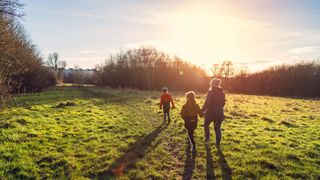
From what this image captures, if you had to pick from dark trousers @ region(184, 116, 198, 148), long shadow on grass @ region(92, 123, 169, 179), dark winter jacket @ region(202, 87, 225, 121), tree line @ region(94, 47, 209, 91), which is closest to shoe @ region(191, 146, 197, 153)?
dark trousers @ region(184, 116, 198, 148)

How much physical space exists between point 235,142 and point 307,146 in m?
2.66

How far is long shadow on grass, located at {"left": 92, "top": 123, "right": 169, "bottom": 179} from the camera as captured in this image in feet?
24.1

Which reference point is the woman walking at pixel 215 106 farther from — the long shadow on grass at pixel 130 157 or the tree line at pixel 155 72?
the tree line at pixel 155 72

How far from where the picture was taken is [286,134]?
12.4m

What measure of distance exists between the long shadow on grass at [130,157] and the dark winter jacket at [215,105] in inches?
106

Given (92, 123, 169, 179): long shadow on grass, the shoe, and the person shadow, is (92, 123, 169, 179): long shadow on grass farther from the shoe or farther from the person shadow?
the shoe

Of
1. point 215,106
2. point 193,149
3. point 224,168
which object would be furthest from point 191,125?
point 224,168

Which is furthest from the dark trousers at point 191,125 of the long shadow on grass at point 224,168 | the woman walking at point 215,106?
the long shadow on grass at point 224,168

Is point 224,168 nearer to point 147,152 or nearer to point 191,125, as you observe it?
point 191,125

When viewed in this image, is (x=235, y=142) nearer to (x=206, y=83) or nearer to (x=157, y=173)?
(x=157, y=173)

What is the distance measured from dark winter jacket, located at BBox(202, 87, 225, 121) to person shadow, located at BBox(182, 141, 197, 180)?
1.52 m

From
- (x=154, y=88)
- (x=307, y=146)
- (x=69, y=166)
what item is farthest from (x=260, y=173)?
(x=154, y=88)

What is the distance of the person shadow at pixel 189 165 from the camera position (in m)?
7.21

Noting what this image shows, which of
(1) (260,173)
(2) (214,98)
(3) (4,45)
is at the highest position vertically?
(3) (4,45)
